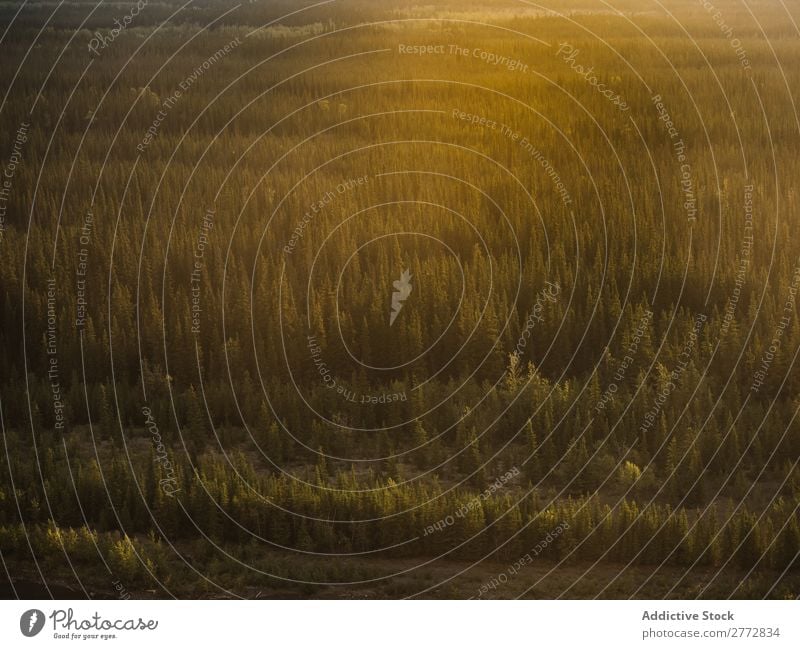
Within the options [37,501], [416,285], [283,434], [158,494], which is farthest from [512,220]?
[37,501]

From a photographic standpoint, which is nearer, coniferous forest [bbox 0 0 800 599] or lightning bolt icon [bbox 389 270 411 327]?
coniferous forest [bbox 0 0 800 599]

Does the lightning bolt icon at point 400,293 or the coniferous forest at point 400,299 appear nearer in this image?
the coniferous forest at point 400,299

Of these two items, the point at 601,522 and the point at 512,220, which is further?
the point at 512,220
